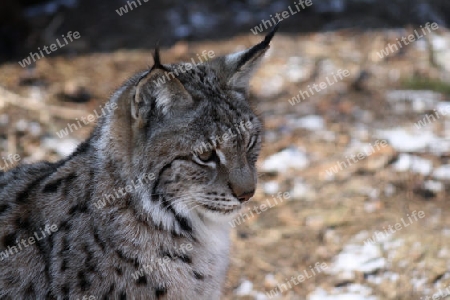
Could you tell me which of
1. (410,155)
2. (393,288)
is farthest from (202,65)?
(410,155)

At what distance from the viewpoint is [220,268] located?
459 centimetres

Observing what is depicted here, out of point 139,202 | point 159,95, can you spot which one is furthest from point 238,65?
point 139,202

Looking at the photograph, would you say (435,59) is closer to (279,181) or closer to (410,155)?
(410,155)

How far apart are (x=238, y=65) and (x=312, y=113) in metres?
3.67

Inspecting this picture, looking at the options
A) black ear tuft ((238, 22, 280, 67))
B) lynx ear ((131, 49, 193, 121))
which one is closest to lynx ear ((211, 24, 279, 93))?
black ear tuft ((238, 22, 280, 67))

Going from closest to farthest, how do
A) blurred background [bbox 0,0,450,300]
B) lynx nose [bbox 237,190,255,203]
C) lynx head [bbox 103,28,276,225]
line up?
lynx head [bbox 103,28,276,225] < lynx nose [bbox 237,190,255,203] < blurred background [bbox 0,0,450,300]

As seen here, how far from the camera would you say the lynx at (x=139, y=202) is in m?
4.14

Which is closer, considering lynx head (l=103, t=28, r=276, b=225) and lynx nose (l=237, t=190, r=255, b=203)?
lynx head (l=103, t=28, r=276, b=225)

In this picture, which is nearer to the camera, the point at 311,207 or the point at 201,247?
the point at 201,247

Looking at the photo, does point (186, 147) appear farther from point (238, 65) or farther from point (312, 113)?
point (312, 113)

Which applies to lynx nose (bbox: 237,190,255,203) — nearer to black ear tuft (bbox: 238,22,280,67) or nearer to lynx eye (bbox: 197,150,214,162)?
lynx eye (bbox: 197,150,214,162)

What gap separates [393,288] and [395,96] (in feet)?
10.6

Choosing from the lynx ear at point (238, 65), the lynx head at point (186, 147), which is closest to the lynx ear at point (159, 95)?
the lynx head at point (186, 147)

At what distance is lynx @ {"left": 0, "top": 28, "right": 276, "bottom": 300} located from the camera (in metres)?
4.14
